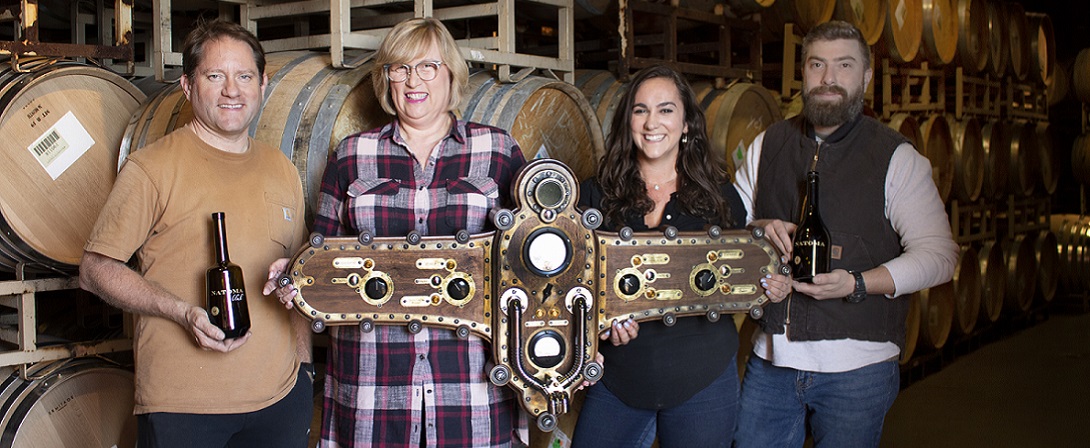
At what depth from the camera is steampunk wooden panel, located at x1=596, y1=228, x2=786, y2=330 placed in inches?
89.1

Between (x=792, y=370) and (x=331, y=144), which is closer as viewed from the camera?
(x=792, y=370)

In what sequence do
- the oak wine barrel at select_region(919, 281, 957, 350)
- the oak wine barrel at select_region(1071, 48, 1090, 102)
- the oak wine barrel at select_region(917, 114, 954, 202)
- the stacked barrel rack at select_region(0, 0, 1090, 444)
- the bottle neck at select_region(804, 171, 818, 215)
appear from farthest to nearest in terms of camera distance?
the oak wine barrel at select_region(1071, 48, 1090, 102) → the oak wine barrel at select_region(919, 281, 957, 350) → the oak wine barrel at select_region(917, 114, 954, 202) → the stacked barrel rack at select_region(0, 0, 1090, 444) → the bottle neck at select_region(804, 171, 818, 215)

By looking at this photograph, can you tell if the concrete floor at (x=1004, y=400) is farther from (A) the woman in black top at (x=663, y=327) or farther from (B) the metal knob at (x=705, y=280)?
(B) the metal knob at (x=705, y=280)

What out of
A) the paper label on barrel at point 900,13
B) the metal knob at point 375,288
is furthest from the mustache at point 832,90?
the paper label on barrel at point 900,13

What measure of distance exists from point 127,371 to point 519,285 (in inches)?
76.5

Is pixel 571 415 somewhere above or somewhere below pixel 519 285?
below

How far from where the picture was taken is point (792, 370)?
2.73 m

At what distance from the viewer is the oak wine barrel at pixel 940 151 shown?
6.28 meters

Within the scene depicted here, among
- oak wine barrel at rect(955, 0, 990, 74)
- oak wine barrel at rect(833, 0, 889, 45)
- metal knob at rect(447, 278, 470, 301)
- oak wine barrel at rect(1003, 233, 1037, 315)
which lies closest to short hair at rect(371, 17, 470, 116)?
metal knob at rect(447, 278, 470, 301)

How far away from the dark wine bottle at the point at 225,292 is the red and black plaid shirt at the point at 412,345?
0.84ft

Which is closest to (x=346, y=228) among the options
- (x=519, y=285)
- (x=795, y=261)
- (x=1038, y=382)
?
(x=519, y=285)

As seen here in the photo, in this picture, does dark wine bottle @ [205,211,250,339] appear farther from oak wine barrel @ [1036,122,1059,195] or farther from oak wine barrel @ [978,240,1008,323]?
oak wine barrel @ [1036,122,1059,195]

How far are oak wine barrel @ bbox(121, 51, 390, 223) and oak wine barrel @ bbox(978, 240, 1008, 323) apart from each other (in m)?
5.64

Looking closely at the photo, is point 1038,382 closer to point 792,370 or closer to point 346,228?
point 792,370
